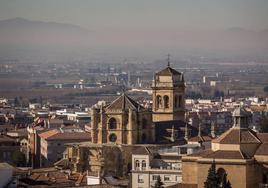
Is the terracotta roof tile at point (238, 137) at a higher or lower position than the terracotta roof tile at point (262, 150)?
higher

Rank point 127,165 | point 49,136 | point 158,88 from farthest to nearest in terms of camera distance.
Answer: point 49,136 → point 158,88 → point 127,165

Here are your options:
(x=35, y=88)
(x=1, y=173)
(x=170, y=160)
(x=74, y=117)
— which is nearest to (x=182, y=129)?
(x=170, y=160)

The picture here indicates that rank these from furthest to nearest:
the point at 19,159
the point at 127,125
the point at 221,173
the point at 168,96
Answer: the point at 19,159 → the point at 168,96 → the point at 127,125 → the point at 221,173

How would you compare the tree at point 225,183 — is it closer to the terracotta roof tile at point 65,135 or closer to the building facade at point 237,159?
the building facade at point 237,159

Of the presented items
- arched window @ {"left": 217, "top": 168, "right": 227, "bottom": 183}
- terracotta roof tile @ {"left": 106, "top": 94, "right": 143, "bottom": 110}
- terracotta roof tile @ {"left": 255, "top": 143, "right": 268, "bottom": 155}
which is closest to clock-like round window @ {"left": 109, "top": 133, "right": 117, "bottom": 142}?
terracotta roof tile @ {"left": 106, "top": 94, "right": 143, "bottom": 110}

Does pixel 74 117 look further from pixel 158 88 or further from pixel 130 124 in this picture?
pixel 130 124

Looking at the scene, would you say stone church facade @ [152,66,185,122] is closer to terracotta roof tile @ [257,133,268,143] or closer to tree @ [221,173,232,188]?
terracotta roof tile @ [257,133,268,143]

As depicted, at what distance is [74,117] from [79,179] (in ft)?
151

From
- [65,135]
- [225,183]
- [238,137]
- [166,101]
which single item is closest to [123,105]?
[166,101]

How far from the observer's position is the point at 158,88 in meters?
62.7

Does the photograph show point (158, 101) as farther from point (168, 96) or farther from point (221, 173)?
point (221, 173)

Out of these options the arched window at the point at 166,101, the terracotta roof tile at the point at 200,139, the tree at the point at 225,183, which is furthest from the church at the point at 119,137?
the tree at the point at 225,183

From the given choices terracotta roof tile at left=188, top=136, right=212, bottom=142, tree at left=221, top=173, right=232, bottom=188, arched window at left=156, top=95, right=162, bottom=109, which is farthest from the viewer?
arched window at left=156, top=95, right=162, bottom=109

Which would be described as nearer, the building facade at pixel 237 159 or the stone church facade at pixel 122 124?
the building facade at pixel 237 159
